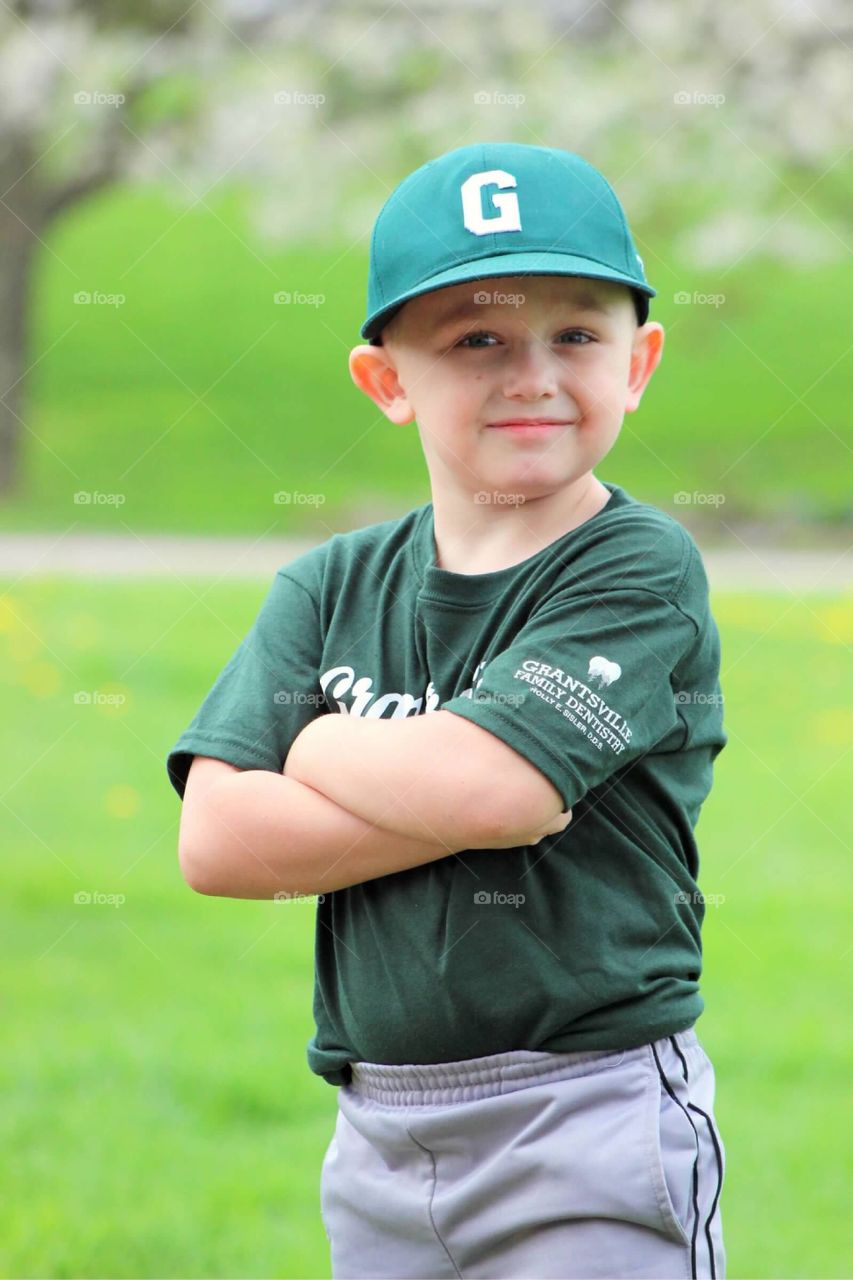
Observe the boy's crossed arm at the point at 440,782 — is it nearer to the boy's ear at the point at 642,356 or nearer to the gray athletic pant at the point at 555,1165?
the gray athletic pant at the point at 555,1165

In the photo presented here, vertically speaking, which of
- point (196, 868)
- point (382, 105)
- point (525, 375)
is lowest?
point (196, 868)

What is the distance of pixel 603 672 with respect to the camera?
1444mm

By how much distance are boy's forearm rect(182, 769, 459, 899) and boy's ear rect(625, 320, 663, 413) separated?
1.64ft

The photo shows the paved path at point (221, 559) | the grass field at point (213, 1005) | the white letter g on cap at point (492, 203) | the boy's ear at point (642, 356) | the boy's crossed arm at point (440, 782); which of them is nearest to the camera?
the boy's crossed arm at point (440, 782)

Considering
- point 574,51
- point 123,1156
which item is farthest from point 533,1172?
point 574,51

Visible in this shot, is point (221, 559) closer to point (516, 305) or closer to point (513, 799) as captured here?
point (516, 305)

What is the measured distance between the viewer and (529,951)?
1.47 metres

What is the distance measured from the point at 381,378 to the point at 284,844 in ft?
1.63

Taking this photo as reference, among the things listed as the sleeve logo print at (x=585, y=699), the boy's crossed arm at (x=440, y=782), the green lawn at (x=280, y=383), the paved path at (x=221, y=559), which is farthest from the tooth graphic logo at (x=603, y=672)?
the green lawn at (x=280, y=383)

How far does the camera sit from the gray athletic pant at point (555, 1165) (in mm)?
1468

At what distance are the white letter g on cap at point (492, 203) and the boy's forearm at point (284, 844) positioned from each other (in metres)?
0.56

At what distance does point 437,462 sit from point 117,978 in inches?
91.0

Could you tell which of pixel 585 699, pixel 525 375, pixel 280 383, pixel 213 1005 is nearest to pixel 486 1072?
pixel 585 699

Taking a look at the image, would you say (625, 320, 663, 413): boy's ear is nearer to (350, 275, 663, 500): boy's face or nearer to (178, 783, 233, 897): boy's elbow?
(350, 275, 663, 500): boy's face
